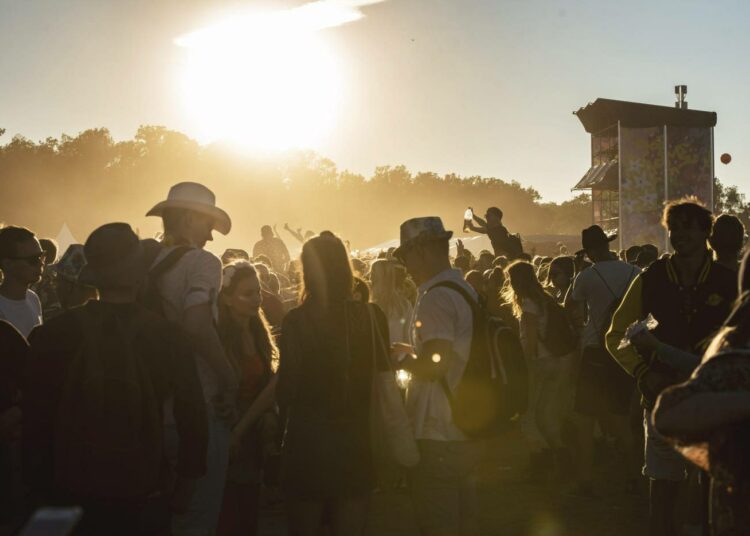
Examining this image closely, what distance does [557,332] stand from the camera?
30.5ft

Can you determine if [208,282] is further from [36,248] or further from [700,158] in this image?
[700,158]

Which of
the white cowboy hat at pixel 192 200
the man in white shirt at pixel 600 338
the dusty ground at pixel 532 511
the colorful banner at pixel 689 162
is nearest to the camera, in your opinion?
the white cowboy hat at pixel 192 200

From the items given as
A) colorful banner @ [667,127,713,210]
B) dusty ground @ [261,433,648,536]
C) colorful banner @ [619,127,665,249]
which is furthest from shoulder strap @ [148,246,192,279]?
colorful banner @ [667,127,713,210]

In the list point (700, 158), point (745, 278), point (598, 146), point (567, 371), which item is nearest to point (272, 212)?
point (598, 146)

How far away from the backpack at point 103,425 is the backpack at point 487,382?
1777 millimetres

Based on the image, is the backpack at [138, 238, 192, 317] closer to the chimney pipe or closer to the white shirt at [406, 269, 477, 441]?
the white shirt at [406, 269, 477, 441]

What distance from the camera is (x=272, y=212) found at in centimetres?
9462

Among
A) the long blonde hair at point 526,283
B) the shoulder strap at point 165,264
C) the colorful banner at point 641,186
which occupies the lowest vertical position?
the long blonde hair at point 526,283

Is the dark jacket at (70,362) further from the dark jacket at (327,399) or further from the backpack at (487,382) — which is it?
the backpack at (487,382)

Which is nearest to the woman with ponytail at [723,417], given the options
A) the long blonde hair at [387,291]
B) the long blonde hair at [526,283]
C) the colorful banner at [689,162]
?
the long blonde hair at [387,291]

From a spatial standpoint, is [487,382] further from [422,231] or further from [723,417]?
[723,417]

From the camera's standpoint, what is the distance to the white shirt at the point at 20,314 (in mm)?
6230

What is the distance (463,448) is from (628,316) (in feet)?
4.43

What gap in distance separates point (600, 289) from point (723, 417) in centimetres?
587
